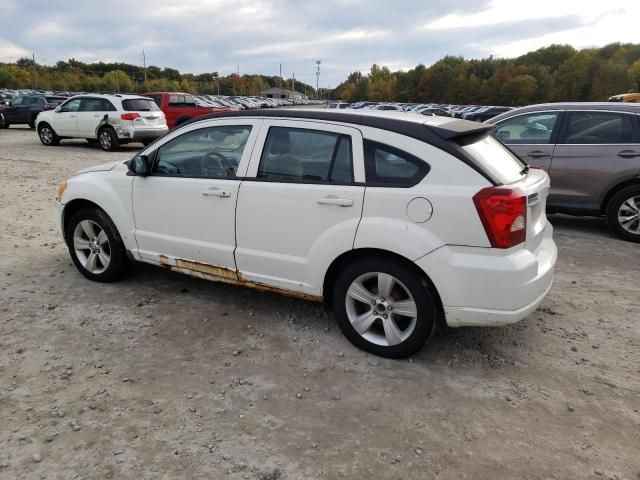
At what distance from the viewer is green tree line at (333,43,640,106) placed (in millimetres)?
73375

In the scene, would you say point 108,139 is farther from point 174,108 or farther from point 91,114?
point 174,108

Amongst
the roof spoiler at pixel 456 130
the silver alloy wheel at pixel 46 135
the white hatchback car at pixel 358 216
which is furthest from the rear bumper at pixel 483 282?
the silver alloy wheel at pixel 46 135

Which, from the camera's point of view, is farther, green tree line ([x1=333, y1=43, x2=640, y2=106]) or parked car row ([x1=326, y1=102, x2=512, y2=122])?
green tree line ([x1=333, y1=43, x2=640, y2=106])

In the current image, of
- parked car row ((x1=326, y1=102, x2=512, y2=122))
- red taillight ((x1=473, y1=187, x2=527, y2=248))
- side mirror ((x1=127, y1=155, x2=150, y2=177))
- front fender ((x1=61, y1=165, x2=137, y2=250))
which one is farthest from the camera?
parked car row ((x1=326, y1=102, x2=512, y2=122))

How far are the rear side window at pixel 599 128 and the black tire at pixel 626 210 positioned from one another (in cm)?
66

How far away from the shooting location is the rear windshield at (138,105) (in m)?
14.2

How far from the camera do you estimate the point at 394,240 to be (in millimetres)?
3057

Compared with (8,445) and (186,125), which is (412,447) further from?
(186,125)

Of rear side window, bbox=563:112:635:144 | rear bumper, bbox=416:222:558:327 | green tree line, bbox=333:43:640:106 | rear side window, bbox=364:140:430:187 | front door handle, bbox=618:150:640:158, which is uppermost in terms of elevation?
green tree line, bbox=333:43:640:106

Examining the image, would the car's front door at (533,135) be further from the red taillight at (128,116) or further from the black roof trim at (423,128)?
the red taillight at (128,116)

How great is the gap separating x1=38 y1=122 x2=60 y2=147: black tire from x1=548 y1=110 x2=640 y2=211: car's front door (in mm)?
15202

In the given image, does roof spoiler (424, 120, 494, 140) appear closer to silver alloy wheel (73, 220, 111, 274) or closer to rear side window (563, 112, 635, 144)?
silver alloy wheel (73, 220, 111, 274)

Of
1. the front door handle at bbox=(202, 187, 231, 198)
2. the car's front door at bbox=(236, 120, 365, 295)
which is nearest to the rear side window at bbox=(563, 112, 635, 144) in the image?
the car's front door at bbox=(236, 120, 365, 295)

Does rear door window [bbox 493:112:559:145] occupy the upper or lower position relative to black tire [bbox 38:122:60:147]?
upper
